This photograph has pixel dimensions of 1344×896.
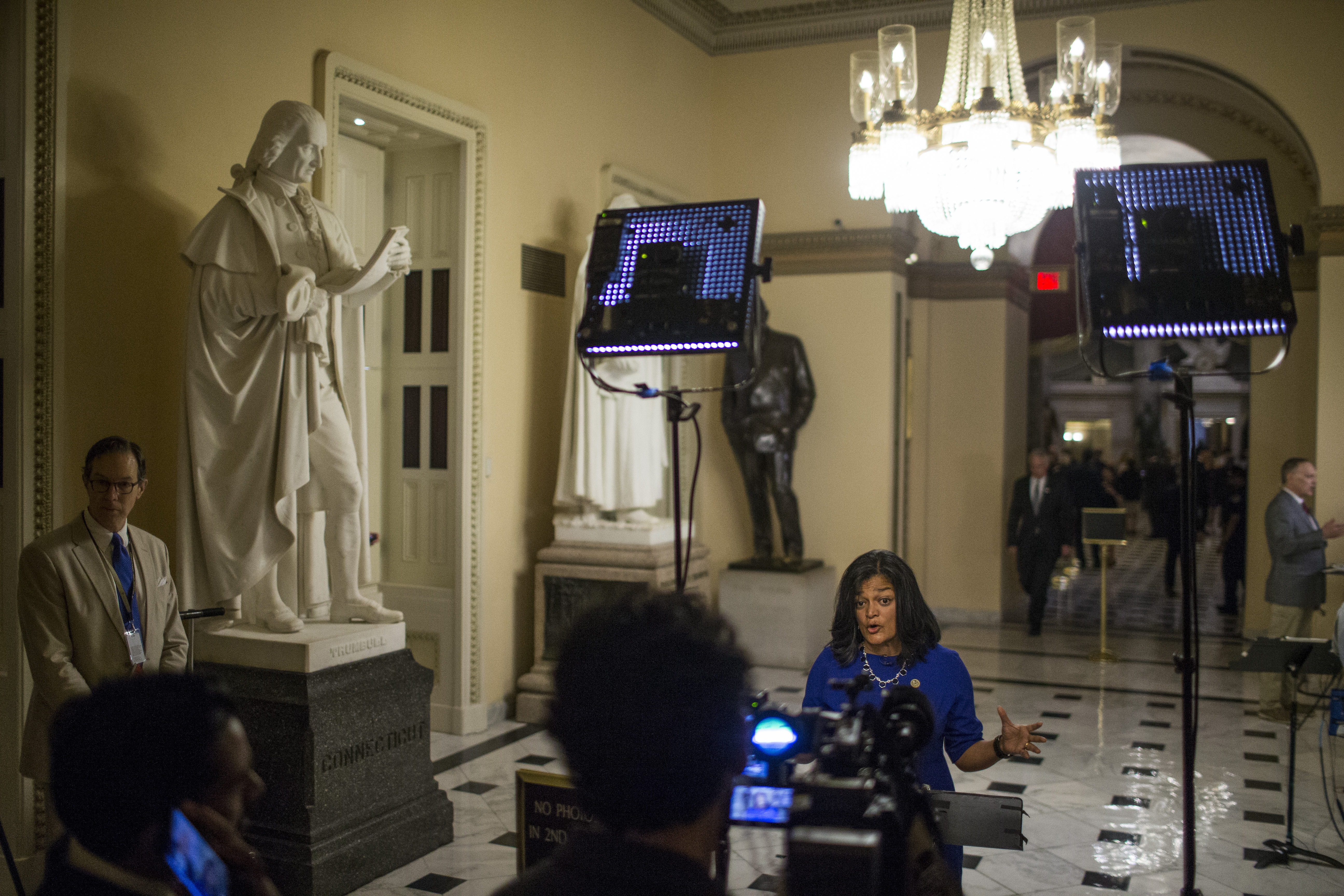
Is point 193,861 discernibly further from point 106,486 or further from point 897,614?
point 106,486

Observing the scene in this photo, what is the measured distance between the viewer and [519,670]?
6637 millimetres

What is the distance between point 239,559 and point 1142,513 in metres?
24.8

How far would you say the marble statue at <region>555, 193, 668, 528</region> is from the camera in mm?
6449

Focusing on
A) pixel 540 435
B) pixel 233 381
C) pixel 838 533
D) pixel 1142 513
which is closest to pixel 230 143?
pixel 233 381

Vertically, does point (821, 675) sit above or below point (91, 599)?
below

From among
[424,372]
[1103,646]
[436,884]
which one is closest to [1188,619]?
[436,884]

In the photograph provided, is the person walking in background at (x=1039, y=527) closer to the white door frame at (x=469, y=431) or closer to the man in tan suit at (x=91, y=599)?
the white door frame at (x=469, y=431)

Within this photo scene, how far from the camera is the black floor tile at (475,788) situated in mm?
5016

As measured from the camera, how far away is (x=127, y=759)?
4.27 feet

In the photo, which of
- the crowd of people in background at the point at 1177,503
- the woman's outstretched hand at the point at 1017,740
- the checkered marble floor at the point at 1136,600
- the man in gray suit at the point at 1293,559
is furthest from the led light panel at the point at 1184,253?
the checkered marble floor at the point at 1136,600

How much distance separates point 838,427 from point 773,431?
82cm

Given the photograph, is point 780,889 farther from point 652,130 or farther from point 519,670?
point 652,130

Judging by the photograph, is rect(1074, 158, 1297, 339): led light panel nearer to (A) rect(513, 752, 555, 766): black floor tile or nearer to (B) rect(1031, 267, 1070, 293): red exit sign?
(A) rect(513, 752, 555, 766): black floor tile

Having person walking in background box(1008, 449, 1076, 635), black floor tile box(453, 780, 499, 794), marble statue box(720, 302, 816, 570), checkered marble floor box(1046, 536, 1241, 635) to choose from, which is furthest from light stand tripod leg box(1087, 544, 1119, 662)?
black floor tile box(453, 780, 499, 794)
